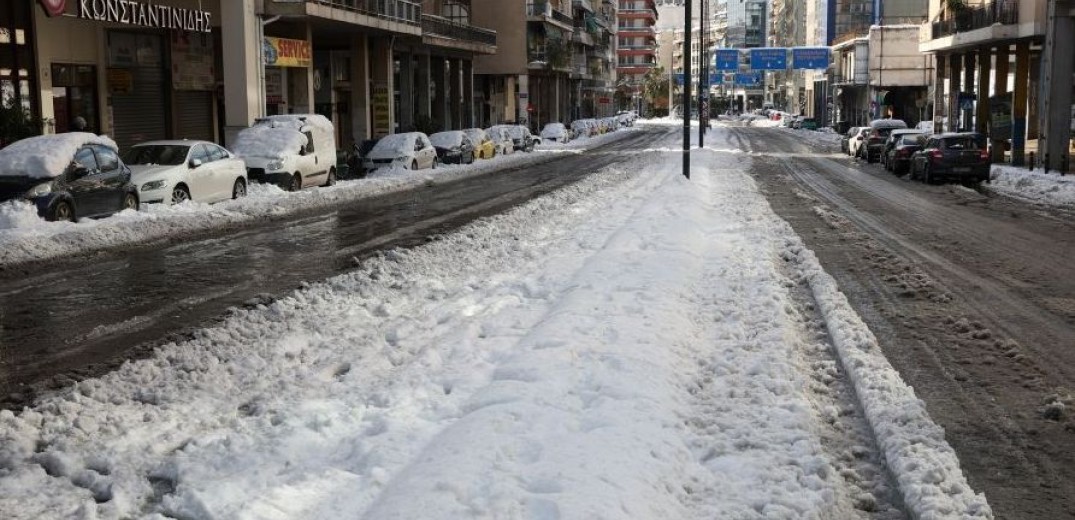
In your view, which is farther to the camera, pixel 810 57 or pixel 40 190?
pixel 810 57

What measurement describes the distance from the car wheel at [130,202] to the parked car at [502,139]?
29404 millimetres

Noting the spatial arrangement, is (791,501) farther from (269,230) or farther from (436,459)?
(269,230)

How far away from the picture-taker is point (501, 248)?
48.8 feet

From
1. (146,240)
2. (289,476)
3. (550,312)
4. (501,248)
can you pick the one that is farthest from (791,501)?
(146,240)

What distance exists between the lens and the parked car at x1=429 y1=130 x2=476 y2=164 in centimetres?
3944

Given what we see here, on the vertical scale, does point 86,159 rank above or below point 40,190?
above

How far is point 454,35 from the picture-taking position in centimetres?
5053

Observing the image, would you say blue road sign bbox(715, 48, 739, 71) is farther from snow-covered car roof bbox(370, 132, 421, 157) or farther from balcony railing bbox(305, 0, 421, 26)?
snow-covered car roof bbox(370, 132, 421, 157)

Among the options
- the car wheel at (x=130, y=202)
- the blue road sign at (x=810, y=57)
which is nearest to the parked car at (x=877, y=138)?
the car wheel at (x=130, y=202)

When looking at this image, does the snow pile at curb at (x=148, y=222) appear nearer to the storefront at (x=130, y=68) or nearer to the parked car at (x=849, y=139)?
the storefront at (x=130, y=68)

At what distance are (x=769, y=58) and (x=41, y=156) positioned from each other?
90.1 metres

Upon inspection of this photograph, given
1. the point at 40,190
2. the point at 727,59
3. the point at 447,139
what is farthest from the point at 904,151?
the point at 727,59

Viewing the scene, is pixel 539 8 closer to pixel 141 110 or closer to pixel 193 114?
pixel 193 114

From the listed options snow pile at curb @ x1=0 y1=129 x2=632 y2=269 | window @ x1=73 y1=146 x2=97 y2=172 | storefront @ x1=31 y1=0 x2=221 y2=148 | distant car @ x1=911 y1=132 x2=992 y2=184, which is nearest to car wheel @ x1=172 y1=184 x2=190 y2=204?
snow pile at curb @ x1=0 y1=129 x2=632 y2=269
